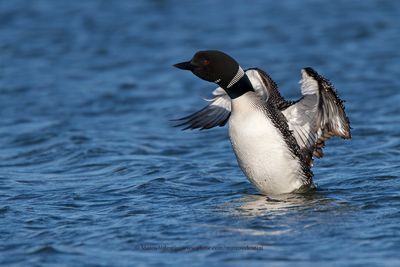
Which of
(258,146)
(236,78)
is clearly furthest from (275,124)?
(236,78)

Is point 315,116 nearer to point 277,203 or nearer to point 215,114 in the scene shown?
point 277,203

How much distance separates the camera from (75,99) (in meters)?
14.9

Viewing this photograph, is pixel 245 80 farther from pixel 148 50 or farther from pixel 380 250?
pixel 148 50

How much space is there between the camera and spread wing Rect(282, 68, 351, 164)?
8.41 metres

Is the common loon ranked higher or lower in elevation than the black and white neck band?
lower

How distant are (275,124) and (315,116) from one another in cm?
41

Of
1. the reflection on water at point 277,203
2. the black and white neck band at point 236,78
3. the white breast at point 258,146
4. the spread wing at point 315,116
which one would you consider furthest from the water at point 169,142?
the black and white neck band at point 236,78

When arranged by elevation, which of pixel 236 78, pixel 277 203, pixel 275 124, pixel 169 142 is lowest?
pixel 169 142

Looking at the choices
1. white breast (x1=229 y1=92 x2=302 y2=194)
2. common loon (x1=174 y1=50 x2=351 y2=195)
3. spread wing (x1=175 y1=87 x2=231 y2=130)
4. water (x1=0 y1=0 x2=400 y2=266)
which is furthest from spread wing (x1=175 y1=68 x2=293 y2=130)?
white breast (x1=229 y1=92 x2=302 y2=194)

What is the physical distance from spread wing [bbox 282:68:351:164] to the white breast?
0.87ft

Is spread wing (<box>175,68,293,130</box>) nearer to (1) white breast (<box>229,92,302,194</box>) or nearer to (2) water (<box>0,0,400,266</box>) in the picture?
(2) water (<box>0,0,400,266</box>)

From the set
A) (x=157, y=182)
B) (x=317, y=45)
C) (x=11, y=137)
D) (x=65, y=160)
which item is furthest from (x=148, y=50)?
(x=157, y=182)

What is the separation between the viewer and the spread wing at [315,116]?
27.6 ft

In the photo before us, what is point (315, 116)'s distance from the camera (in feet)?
28.9
